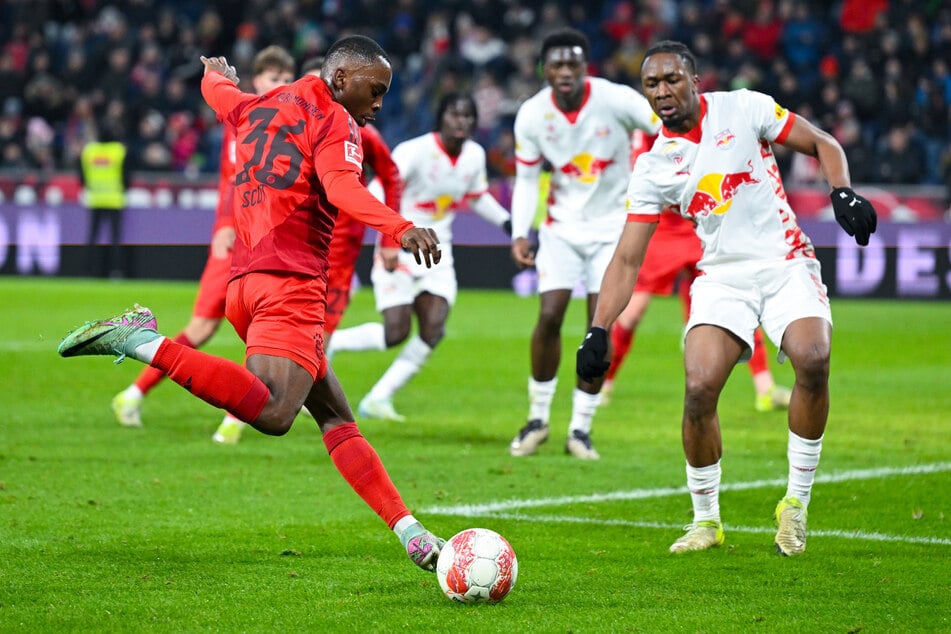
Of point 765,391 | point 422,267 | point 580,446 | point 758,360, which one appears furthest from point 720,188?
point 765,391

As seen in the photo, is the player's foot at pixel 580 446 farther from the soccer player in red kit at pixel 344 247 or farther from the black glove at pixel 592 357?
the black glove at pixel 592 357

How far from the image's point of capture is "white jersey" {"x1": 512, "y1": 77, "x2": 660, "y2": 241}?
864 centimetres

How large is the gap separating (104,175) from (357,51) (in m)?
18.8

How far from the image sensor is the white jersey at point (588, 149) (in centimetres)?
864

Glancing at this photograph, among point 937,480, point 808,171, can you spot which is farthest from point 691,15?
point 937,480

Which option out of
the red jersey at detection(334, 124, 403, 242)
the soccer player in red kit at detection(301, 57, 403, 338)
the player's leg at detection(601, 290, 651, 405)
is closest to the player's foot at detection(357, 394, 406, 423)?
the soccer player in red kit at detection(301, 57, 403, 338)

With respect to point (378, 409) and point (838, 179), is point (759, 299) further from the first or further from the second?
point (378, 409)

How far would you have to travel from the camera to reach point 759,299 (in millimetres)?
6070

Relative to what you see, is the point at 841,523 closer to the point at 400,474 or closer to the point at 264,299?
the point at 400,474

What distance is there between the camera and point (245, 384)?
16.4ft

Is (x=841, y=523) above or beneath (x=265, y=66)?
beneath

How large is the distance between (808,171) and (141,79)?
12495 millimetres

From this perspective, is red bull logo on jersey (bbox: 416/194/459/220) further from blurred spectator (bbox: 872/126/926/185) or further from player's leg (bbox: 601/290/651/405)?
blurred spectator (bbox: 872/126/926/185)

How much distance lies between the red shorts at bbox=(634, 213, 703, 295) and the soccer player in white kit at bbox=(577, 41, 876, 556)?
182 inches
